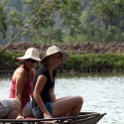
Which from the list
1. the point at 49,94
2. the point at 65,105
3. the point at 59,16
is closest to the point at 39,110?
the point at 49,94

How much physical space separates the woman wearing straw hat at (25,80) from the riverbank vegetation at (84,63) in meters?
37.3

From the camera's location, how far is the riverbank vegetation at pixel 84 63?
48094 millimetres

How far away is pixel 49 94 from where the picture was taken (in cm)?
982

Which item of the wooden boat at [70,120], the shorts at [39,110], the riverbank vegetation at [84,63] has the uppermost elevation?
the shorts at [39,110]

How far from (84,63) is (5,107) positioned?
4014 centimetres

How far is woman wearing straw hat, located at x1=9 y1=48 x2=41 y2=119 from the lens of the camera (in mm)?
10043

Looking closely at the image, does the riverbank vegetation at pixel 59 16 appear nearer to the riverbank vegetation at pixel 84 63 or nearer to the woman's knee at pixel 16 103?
the riverbank vegetation at pixel 84 63

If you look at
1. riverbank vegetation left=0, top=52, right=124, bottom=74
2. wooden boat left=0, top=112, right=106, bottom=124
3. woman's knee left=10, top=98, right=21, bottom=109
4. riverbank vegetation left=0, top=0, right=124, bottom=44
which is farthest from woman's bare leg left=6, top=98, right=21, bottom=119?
riverbank vegetation left=0, top=0, right=124, bottom=44

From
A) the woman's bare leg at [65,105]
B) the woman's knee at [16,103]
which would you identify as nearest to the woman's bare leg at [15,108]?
the woman's knee at [16,103]

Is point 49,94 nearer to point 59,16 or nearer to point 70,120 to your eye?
point 70,120

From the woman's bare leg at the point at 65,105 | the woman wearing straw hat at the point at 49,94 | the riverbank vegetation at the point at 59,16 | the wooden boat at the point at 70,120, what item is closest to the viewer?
the wooden boat at the point at 70,120

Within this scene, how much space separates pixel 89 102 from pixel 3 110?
1080 cm

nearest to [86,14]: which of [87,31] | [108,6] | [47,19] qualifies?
[87,31]

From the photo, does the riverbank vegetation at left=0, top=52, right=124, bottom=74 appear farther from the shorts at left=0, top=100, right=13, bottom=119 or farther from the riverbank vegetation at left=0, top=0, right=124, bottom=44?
the shorts at left=0, top=100, right=13, bottom=119
